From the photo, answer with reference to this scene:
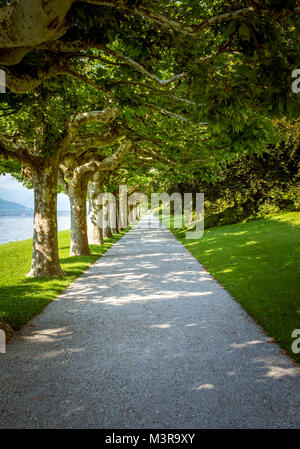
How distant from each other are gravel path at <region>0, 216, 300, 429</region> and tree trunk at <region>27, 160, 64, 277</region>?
275cm

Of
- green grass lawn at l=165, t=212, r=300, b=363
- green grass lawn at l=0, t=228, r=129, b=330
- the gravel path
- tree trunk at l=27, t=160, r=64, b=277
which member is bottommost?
the gravel path

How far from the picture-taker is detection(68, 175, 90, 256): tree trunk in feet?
42.4

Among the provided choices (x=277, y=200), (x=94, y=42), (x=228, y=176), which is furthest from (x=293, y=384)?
(x=228, y=176)

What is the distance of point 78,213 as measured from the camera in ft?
42.9

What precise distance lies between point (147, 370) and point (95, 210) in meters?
13.6

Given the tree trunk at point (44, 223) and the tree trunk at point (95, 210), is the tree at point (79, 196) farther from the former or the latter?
the tree trunk at point (44, 223)

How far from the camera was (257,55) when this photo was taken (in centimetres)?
377

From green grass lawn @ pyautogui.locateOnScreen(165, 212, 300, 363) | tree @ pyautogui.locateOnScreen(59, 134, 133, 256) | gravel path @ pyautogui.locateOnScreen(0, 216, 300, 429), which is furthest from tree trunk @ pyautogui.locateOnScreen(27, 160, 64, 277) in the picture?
green grass lawn @ pyautogui.locateOnScreen(165, 212, 300, 363)

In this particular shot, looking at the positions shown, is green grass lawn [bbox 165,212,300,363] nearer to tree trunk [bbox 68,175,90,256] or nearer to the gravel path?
the gravel path

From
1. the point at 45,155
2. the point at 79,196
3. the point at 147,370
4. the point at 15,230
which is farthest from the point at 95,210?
the point at 15,230

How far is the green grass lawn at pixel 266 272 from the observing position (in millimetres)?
5191

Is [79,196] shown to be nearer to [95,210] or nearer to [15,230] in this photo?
[95,210]

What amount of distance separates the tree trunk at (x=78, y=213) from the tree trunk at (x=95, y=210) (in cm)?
319

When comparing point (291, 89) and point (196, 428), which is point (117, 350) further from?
point (291, 89)
